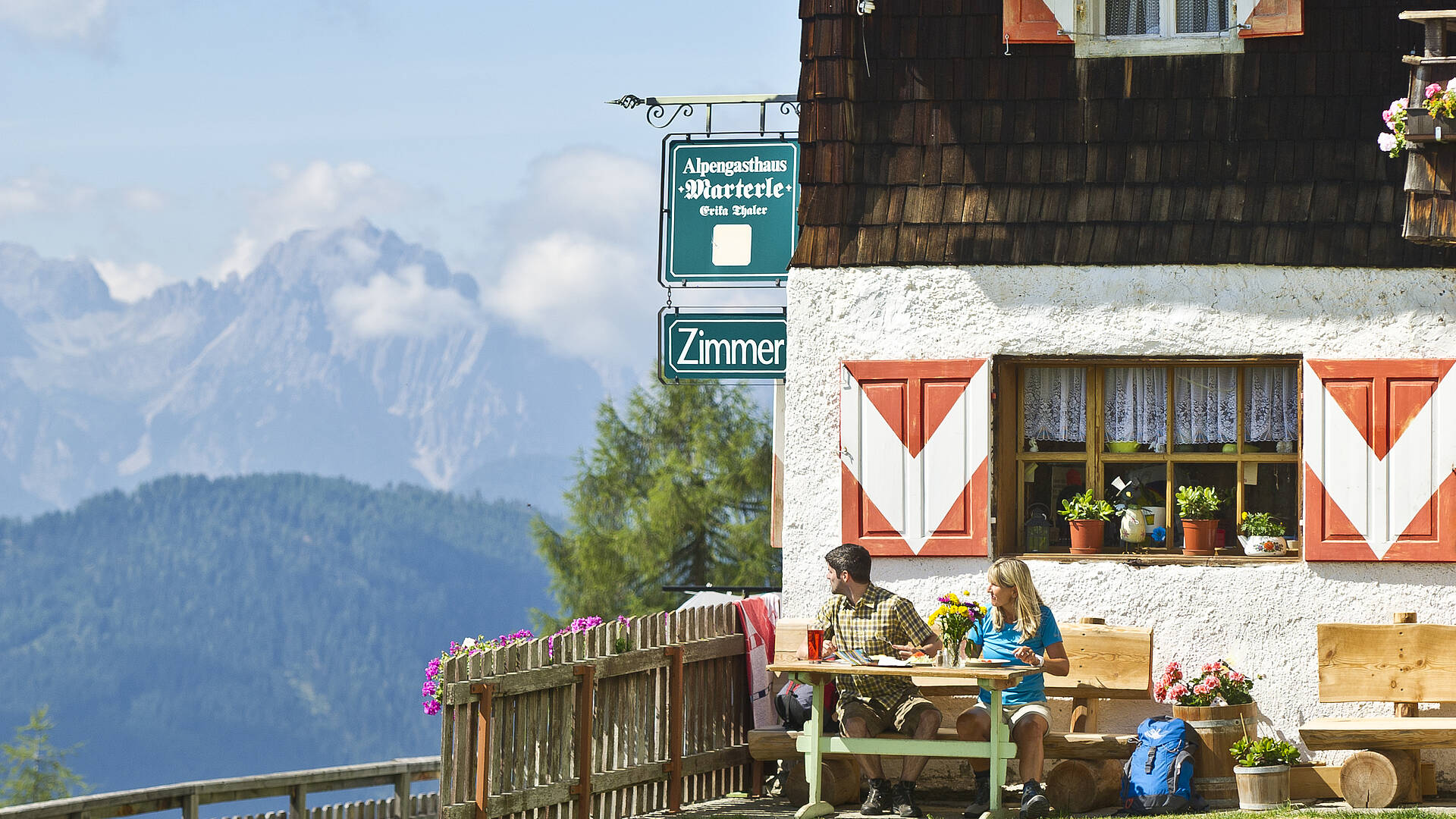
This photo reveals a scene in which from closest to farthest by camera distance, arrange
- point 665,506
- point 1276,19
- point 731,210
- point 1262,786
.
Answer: point 1262,786 → point 1276,19 → point 731,210 → point 665,506

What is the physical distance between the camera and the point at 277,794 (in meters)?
13.1

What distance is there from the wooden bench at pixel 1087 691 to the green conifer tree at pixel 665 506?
1180 inches

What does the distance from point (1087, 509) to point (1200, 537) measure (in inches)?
24.7

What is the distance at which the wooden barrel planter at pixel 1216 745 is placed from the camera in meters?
9.05

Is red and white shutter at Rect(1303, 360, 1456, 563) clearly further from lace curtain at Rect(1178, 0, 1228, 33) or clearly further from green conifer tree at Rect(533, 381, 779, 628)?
green conifer tree at Rect(533, 381, 779, 628)

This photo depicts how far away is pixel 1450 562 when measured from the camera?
948 centimetres

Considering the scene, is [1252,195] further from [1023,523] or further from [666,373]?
[666,373]

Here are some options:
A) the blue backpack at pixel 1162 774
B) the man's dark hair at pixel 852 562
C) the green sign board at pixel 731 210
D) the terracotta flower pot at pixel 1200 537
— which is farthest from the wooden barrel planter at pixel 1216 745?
the green sign board at pixel 731 210

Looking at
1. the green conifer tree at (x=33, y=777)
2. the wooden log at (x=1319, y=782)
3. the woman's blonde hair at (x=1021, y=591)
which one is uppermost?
the woman's blonde hair at (x=1021, y=591)

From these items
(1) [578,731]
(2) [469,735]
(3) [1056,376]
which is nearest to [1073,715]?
(3) [1056,376]

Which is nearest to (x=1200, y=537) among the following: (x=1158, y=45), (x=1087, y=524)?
(x=1087, y=524)

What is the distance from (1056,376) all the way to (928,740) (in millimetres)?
2590

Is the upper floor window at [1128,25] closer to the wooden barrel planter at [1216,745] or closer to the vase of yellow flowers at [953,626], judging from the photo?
the vase of yellow flowers at [953,626]

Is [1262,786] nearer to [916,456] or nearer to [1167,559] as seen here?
[1167,559]
